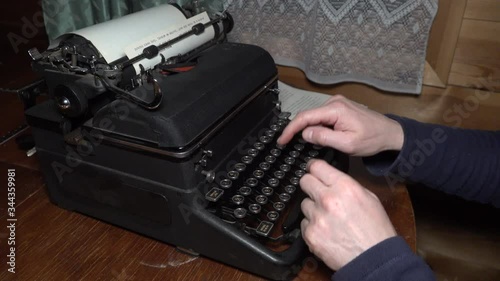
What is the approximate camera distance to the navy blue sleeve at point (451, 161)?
94cm

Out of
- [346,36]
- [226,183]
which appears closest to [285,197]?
[226,183]

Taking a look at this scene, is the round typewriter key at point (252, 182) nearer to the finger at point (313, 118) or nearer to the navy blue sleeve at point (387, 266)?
the finger at point (313, 118)

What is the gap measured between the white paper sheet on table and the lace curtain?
99 mm

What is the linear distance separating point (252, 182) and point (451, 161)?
1.48 feet

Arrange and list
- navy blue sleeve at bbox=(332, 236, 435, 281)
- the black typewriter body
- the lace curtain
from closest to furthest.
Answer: navy blue sleeve at bbox=(332, 236, 435, 281) < the black typewriter body < the lace curtain

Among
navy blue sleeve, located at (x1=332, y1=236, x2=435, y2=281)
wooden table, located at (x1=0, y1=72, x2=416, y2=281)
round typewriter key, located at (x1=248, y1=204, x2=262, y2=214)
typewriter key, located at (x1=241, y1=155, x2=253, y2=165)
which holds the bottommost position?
wooden table, located at (x1=0, y1=72, x2=416, y2=281)

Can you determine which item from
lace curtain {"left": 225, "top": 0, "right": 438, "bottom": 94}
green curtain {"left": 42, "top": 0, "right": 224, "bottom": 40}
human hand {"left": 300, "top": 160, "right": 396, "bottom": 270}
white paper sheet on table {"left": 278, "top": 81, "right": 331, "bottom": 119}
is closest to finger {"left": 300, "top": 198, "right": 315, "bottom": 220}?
human hand {"left": 300, "top": 160, "right": 396, "bottom": 270}

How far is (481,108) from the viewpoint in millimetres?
1402

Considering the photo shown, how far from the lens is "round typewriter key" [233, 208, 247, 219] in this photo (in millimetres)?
817

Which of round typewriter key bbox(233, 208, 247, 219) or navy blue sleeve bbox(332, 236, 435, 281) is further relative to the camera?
round typewriter key bbox(233, 208, 247, 219)

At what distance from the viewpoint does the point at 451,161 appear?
3.09 feet

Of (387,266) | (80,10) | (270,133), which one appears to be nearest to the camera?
(387,266)

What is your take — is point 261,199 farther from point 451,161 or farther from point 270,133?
point 451,161

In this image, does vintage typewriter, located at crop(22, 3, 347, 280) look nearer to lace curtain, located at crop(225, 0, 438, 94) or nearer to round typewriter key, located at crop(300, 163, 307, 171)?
round typewriter key, located at crop(300, 163, 307, 171)
